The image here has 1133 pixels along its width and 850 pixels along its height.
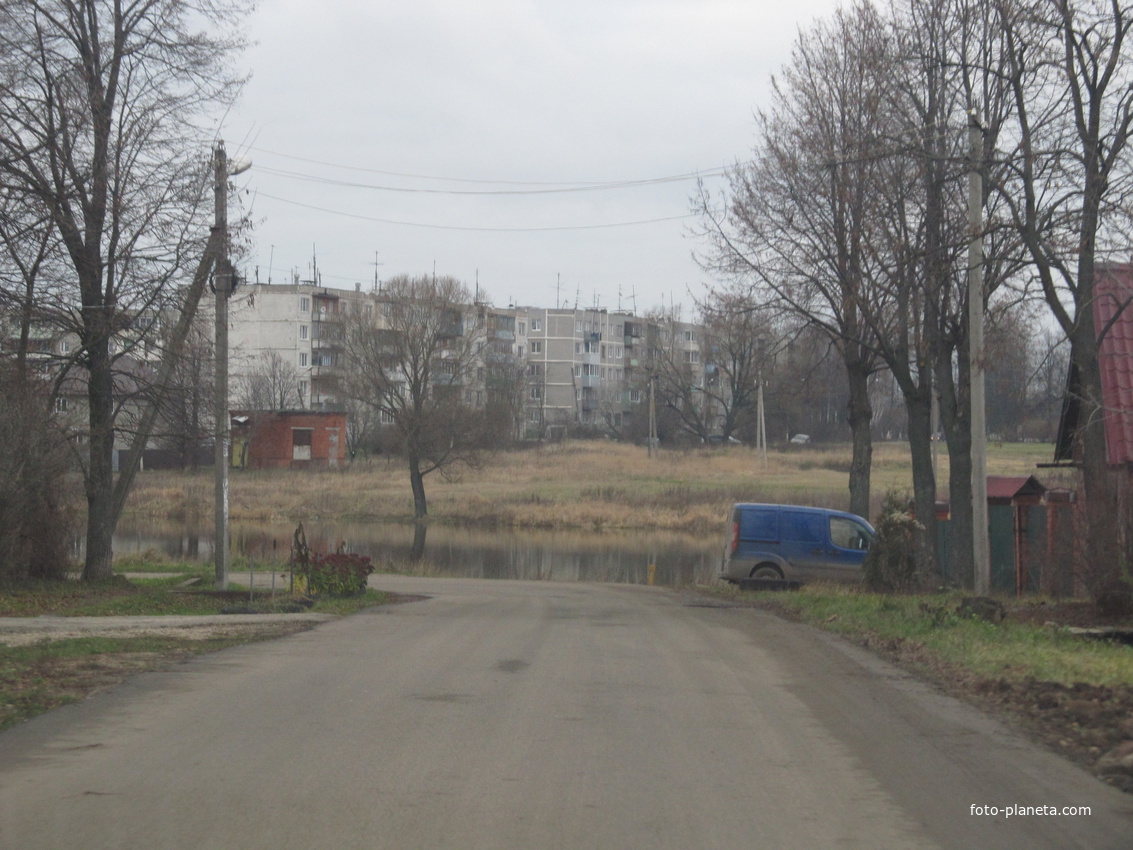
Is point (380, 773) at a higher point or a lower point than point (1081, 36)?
lower

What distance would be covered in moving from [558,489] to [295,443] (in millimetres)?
23331

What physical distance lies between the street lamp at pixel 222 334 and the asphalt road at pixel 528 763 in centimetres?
1070

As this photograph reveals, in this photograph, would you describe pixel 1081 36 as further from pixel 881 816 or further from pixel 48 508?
pixel 48 508

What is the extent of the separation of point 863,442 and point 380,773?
20690mm

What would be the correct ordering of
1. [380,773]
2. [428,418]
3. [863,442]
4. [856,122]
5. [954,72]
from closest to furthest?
[380,773]
[954,72]
[856,122]
[863,442]
[428,418]

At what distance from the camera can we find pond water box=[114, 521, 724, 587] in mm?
35656

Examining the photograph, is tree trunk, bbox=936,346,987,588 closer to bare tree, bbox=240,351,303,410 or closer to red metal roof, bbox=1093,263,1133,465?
red metal roof, bbox=1093,263,1133,465

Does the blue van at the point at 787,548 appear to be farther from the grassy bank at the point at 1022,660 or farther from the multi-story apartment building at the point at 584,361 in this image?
the multi-story apartment building at the point at 584,361

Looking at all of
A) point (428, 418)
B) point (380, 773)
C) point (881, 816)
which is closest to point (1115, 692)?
point (881, 816)

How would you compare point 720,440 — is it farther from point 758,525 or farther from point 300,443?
point 758,525

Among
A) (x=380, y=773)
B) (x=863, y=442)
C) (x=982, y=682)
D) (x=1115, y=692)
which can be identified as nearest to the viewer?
(x=380, y=773)

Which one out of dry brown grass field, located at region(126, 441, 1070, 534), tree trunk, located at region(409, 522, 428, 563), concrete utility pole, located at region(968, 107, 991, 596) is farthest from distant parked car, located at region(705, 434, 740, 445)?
concrete utility pole, located at region(968, 107, 991, 596)

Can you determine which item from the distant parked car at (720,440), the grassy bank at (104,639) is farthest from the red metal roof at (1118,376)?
the distant parked car at (720,440)

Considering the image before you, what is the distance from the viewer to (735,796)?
247 inches
